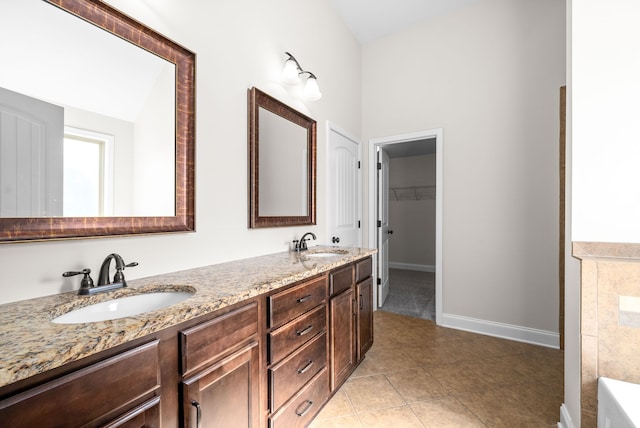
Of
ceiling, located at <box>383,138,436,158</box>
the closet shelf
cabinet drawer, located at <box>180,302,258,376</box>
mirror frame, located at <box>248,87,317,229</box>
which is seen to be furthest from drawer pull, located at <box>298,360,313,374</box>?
the closet shelf

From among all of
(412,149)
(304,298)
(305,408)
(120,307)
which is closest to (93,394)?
(120,307)

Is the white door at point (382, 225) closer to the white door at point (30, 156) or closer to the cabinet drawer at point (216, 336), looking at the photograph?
the cabinet drawer at point (216, 336)

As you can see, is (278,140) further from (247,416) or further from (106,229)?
(247,416)

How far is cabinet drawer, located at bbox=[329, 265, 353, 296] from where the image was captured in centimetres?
174

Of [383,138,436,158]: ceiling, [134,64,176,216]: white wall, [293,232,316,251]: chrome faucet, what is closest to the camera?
[134,64,176,216]: white wall

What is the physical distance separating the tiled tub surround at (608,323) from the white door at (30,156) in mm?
2221

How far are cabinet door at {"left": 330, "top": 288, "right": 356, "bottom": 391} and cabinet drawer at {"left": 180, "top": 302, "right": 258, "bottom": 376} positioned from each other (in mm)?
707

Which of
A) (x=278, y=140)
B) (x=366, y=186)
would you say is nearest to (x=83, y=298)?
(x=278, y=140)

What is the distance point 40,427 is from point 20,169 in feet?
2.61

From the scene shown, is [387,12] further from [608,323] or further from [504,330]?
[504,330]

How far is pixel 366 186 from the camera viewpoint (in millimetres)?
3459

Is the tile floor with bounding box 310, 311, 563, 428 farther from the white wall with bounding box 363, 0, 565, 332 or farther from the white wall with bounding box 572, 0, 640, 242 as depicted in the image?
the white wall with bounding box 572, 0, 640, 242

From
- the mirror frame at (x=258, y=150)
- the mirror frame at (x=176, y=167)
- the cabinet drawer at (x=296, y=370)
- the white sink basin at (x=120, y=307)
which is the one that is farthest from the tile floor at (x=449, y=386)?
the mirror frame at (x=176, y=167)

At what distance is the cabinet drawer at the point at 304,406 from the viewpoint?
133cm
